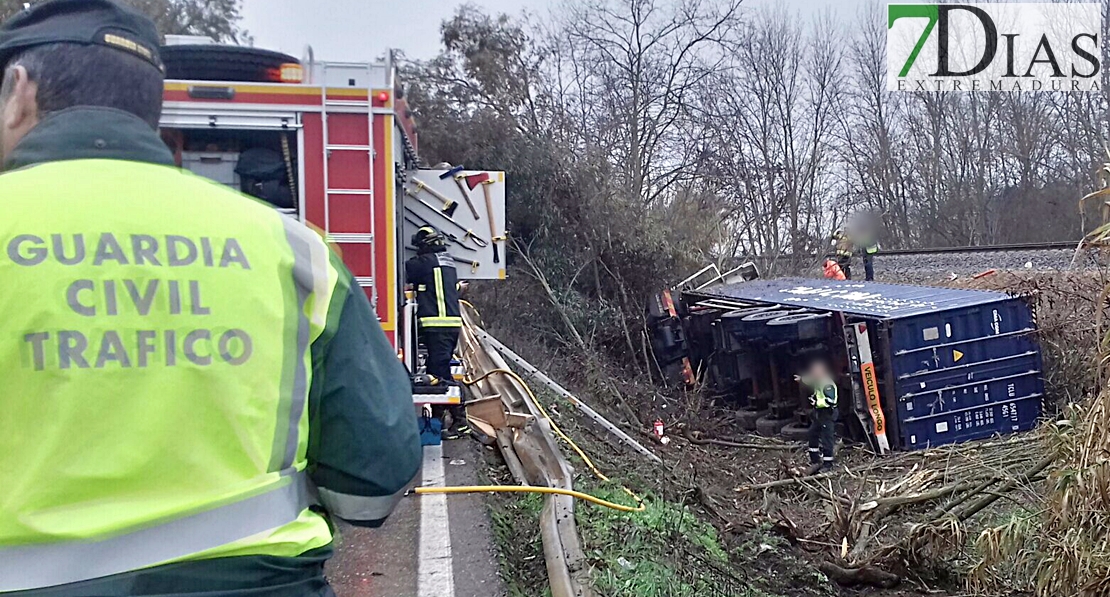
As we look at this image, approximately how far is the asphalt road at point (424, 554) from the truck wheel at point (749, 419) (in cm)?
665

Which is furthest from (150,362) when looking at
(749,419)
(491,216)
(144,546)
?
(749,419)

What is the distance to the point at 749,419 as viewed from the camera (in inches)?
464

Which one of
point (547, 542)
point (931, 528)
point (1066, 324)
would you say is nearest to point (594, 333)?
point (1066, 324)

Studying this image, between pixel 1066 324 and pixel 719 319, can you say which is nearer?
pixel 1066 324

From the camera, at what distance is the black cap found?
5.06ft

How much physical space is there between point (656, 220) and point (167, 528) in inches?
545

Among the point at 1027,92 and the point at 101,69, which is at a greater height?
the point at 1027,92

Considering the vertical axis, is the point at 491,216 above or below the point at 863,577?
above

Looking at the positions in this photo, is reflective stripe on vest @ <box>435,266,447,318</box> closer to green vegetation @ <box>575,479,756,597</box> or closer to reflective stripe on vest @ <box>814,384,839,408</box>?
green vegetation @ <box>575,479,756,597</box>

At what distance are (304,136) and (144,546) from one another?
4.83m

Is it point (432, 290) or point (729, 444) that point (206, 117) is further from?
point (729, 444)

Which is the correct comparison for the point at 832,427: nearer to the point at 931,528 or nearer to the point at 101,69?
the point at 931,528

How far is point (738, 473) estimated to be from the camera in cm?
973

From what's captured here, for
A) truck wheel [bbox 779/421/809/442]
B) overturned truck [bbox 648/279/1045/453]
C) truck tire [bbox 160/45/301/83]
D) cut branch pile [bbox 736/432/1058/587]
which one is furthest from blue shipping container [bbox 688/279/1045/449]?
truck tire [bbox 160/45/301/83]
